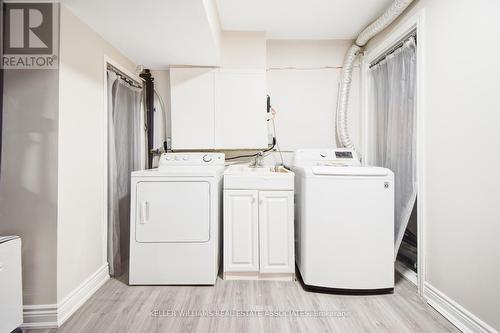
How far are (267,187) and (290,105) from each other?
48.6 inches

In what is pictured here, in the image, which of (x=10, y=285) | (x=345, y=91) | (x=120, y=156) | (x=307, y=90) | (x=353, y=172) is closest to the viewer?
(x=10, y=285)

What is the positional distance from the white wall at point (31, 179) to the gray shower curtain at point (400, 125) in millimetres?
2526

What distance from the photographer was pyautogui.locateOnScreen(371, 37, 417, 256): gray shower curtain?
1.80 meters

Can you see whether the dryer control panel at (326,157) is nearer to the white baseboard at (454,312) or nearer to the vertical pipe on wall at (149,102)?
the white baseboard at (454,312)

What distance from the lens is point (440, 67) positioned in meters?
1.49

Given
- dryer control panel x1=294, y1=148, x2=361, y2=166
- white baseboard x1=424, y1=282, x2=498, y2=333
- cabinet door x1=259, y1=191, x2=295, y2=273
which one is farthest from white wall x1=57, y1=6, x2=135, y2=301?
white baseboard x1=424, y1=282, x2=498, y2=333

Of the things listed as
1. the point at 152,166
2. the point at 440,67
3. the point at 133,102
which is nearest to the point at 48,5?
the point at 133,102

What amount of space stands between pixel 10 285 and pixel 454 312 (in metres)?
2.58

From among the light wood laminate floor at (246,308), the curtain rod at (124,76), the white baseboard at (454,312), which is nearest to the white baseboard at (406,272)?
the light wood laminate floor at (246,308)

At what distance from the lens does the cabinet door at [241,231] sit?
186 cm

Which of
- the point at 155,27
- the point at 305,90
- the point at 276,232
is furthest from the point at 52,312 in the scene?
the point at 305,90

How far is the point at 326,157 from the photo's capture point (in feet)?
7.42

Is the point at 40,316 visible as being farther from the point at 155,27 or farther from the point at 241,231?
the point at 155,27

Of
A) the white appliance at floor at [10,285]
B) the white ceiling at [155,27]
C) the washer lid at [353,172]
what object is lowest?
the white appliance at floor at [10,285]
